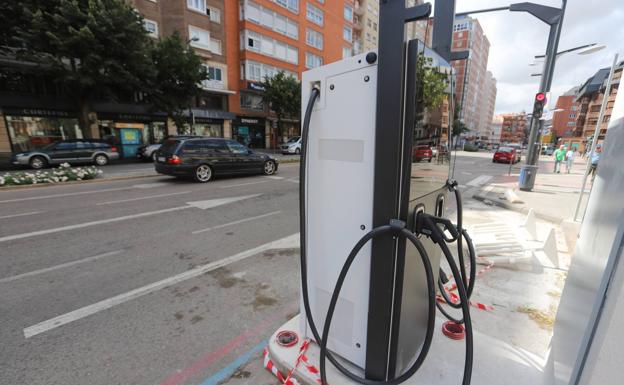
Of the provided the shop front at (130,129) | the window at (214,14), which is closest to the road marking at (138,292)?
the shop front at (130,129)

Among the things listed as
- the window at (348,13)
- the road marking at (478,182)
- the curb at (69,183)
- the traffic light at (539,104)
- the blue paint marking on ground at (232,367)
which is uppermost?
the window at (348,13)

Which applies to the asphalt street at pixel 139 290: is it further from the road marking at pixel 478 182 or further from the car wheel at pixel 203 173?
the road marking at pixel 478 182

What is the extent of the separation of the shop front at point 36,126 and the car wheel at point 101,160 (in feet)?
10.6

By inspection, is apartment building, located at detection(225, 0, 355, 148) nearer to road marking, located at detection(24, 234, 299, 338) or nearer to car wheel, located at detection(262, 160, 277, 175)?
car wheel, located at detection(262, 160, 277, 175)

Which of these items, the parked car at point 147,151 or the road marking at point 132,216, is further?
the parked car at point 147,151

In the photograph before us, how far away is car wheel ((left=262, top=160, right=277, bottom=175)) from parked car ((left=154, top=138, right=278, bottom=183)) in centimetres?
28

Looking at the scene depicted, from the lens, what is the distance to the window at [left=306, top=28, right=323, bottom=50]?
32.4 meters

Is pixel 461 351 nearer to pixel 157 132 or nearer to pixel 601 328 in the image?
pixel 601 328

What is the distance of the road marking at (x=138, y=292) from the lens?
2609 millimetres

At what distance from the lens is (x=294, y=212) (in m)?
6.62

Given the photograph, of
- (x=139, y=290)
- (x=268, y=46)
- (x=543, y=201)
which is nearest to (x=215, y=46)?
(x=268, y=46)

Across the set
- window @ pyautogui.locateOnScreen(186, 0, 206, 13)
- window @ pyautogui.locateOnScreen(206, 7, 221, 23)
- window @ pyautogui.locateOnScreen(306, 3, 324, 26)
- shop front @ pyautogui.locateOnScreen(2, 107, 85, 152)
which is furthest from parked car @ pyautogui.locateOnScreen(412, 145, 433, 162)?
window @ pyautogui.locateOnScreen(306, 3, 324, 26)

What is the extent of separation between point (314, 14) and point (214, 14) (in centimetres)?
1290

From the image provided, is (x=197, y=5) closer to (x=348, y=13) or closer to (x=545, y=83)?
(x=348, y=13)
